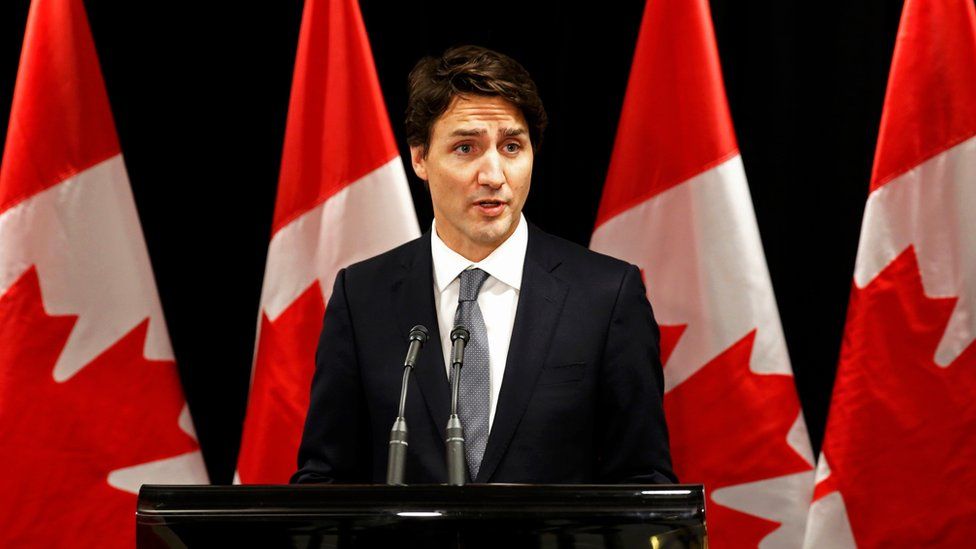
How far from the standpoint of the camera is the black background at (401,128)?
306 cm

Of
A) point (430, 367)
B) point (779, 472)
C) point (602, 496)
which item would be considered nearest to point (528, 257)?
point (430, 367)

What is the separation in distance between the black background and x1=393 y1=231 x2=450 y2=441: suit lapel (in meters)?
1.10

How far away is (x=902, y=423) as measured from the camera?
2578 mm

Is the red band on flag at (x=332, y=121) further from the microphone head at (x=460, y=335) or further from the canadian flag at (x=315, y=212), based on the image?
the microphone head at (x=460, y=335)

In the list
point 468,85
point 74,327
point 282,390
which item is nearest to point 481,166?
point 468,85

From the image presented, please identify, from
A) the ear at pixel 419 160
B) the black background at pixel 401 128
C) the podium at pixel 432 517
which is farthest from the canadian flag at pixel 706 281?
the podium at pixel 432 517

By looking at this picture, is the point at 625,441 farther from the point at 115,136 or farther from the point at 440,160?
the point at 115,136

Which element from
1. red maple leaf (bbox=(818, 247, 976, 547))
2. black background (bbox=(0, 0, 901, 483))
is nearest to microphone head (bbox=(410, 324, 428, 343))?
red maple leaf (bbox=(818, 247, 976, 547))

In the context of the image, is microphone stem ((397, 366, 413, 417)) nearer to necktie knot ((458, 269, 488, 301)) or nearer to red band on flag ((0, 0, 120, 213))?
necktie knot ((458, 269, 488, 301))

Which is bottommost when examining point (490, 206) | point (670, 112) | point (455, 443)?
point (455, 443)

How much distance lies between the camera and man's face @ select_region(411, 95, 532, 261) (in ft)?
6.67

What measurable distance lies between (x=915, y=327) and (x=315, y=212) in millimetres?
1554

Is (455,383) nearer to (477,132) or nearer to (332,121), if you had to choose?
(477,132)

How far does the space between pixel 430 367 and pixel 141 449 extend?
1.24m
